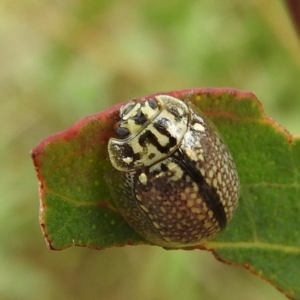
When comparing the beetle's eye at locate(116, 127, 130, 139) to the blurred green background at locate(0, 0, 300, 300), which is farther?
the blurred green background at locate(0, 0, 300, 300)

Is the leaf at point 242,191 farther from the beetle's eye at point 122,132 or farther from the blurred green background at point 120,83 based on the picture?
the blurred green background at point 120,83

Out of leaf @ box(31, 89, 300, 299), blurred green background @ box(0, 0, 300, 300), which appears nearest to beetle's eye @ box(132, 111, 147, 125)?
leaf @ box(31, 89, 300, 299)

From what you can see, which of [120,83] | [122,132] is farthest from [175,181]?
[120,83]

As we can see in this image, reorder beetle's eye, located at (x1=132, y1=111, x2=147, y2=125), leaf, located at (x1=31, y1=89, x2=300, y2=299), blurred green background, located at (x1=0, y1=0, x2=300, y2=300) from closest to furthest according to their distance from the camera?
leaf, located at (x1=31, y1=89, x2=300, y2=299), beetle's eye, located at (x1=132, y1=111, x2=147, y2=125), blurred green background, located at (x1=0, y1=0, x2=300, y2=300)

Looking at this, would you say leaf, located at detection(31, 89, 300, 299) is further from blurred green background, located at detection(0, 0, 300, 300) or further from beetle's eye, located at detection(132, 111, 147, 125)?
blurred green background, located at detection(0, 0, 300, 300)

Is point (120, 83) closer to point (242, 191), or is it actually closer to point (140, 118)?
point (140, 118)

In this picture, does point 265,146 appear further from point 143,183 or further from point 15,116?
point 15,116
